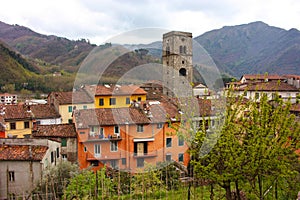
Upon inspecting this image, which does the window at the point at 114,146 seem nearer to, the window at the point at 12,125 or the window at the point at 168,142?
the window at the point at 168,142

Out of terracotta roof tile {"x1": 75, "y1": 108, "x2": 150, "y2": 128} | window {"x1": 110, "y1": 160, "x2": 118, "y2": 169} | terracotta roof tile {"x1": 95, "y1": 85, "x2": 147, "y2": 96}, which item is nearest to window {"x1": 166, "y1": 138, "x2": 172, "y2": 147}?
terracotta roof tile {"x1": 75, "y1": 108, "x2": 150, "y2": 128}

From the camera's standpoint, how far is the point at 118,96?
22375mm

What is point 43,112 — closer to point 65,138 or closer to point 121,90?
point 121,90

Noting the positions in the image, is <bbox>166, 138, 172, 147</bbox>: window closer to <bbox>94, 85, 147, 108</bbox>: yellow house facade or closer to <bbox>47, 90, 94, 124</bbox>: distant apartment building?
<bbox>94, 85, 147, 108</bbox>: yellow house facade

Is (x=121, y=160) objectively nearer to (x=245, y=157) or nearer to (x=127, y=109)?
→ (x=127, y=109)

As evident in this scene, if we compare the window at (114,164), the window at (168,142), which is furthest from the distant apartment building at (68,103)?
the window at (168,142)

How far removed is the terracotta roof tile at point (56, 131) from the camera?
15492 mm

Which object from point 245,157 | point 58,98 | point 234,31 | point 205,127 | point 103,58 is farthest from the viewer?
point 234,31

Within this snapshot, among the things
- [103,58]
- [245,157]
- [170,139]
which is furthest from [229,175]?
[170,139]

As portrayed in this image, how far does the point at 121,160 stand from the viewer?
51.2 feet

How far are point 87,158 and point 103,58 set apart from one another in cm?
691

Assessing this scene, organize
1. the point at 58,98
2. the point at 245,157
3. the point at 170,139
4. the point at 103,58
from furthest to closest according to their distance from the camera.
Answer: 1. the point at 58,98
2. the point at 170,139
3. the point at 103,58
4. the point at 245,157

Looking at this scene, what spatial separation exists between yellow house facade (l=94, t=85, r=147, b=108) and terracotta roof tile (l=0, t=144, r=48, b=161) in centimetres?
1010

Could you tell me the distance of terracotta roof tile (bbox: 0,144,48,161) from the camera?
11.6 metres
